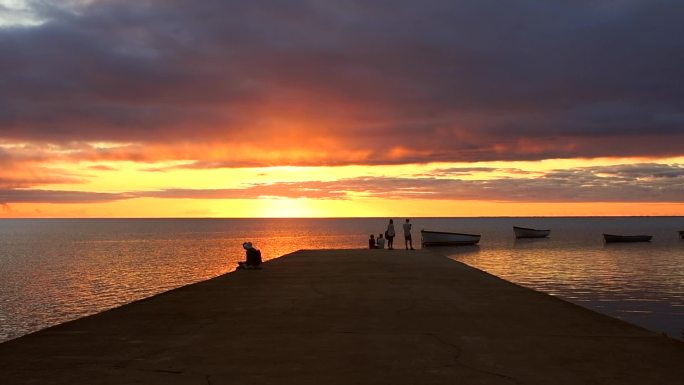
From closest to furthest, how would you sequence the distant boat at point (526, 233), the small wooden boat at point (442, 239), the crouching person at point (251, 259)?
the crouching person at point (251, 259) → the small wooden boat at point (442, 239) → the distant boat at point (526, 233)

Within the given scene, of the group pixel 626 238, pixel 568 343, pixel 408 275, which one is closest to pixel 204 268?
pixel 408 275

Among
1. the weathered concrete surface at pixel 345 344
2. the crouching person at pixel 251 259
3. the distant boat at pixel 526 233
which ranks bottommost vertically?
the distant boat at pixel 526 233

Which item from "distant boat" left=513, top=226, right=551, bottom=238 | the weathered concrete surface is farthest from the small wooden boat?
the weathered concrete surface

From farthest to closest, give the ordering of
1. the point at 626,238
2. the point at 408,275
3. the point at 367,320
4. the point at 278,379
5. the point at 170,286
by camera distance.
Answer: the point at 626,238 → the point at 170,286 → the point at 408,275 → the point at 367,320 → the point at 278,379

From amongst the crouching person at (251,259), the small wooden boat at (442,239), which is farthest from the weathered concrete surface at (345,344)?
the small wooden boat at (442,239)

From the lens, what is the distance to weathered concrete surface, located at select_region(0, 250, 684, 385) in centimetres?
753

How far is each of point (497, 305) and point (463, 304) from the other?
772 millimetres

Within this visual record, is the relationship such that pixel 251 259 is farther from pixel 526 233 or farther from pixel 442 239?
pixel 526 233

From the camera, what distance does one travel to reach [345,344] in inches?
369

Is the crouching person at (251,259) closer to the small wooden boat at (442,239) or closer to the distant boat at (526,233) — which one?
the small wooden boat at (442,239)

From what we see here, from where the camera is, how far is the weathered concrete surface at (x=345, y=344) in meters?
7.53

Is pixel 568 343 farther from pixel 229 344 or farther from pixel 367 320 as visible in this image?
pixel 229 344

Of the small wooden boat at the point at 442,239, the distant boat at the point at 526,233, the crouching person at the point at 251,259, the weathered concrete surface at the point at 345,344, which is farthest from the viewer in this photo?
the distant boat at the point at 526,233

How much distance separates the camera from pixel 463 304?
14211 millimetres
